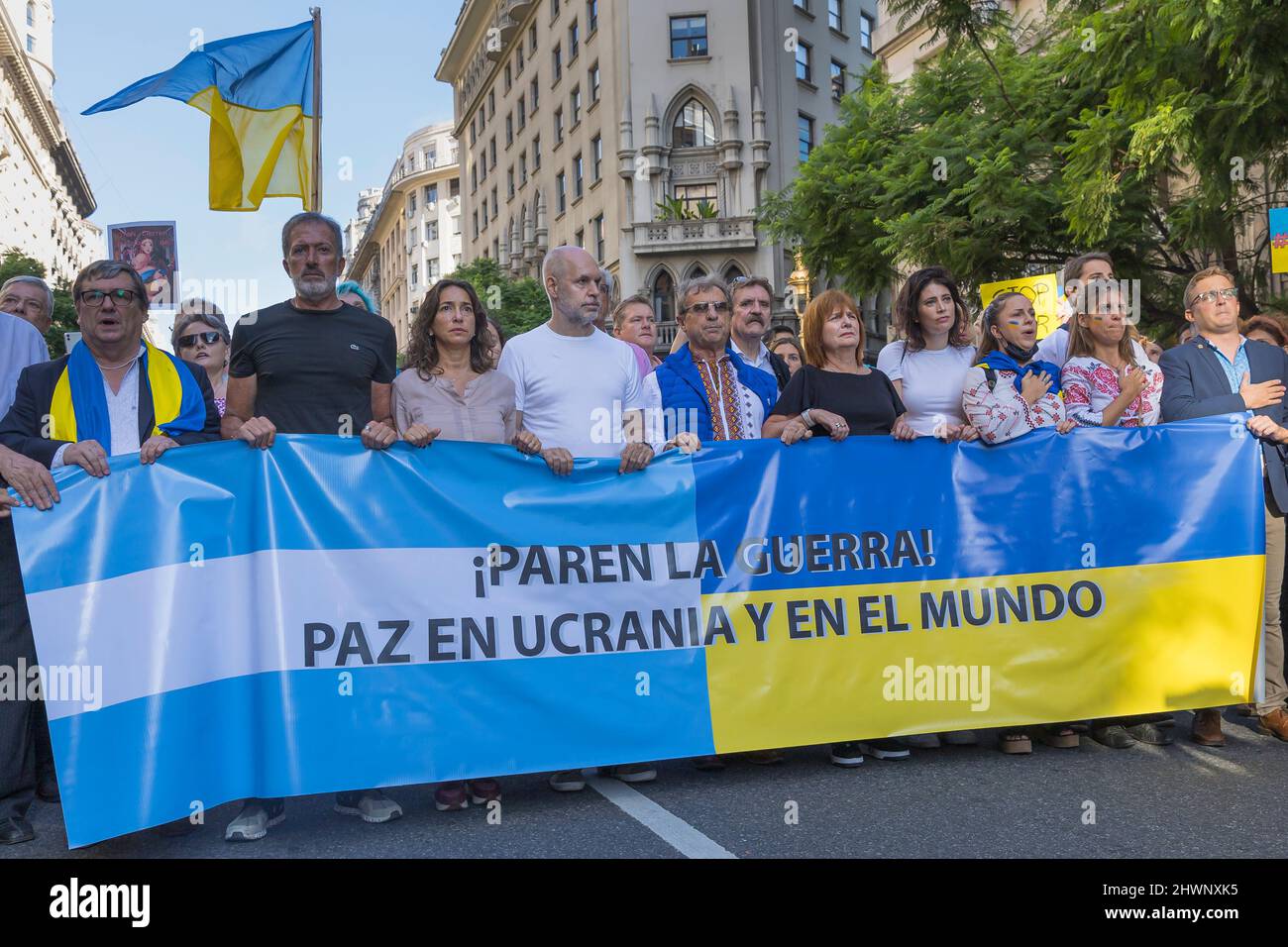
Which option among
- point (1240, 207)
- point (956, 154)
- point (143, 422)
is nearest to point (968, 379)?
point (143, 422)

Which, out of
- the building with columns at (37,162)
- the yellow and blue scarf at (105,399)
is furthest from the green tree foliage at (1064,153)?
the building with columns at (37,162)

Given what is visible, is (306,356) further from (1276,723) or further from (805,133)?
(805,133)

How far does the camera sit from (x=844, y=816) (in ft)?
13.9

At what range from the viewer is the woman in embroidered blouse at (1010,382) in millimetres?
5316

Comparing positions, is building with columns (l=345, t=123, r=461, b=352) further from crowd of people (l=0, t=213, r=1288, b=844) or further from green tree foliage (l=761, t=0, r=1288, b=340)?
crowd of people (l=0, t=213, r=1288, b=844)

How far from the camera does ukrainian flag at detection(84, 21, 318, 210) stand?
27.0 feet

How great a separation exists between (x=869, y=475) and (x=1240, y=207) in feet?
27.0

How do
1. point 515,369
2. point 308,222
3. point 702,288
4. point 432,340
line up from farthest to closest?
point 702,288 → point 515,369 → point 432,340 → point 308,222

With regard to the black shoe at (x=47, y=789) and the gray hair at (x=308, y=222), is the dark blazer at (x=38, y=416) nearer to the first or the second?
the gray hair at (x=308, y=222)

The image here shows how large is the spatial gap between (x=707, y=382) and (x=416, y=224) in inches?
3596

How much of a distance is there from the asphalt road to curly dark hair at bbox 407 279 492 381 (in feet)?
5.88

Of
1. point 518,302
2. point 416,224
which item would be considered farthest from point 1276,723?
point 416,224

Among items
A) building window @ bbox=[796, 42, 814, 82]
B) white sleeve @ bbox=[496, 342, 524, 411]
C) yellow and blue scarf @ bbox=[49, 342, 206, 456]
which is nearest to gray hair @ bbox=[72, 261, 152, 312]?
yellow and blue scarf @ bbox=[49, 342, 206, 456]

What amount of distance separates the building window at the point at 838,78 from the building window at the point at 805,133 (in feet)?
7.45
